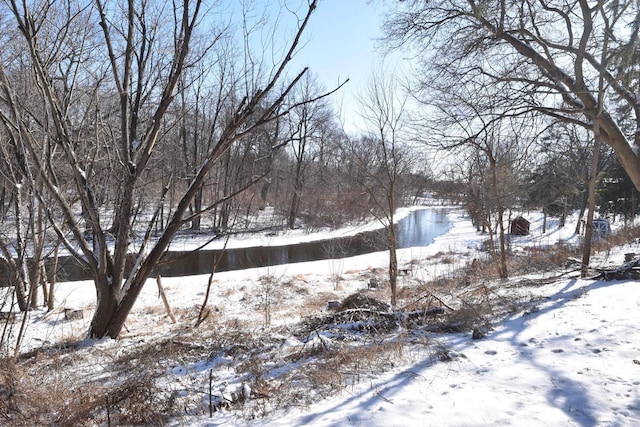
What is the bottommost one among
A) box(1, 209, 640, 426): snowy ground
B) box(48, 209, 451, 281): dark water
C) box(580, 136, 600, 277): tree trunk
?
box(48, 209, 451, 281): dark water

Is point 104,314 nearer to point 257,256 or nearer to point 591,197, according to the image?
point 591,197

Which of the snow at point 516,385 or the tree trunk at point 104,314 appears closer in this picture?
the snow at point 516,385

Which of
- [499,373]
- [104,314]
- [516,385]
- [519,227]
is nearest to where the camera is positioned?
[516,385]

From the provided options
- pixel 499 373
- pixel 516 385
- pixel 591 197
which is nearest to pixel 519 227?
pixel 591 197

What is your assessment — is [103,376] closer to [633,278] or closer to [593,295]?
[593,295]

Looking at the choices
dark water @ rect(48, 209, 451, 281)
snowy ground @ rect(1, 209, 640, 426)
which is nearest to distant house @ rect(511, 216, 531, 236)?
dark water @ rect(48, 209, 451, 281)

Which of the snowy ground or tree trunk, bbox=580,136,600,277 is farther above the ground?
tree trunk, bbox=580,136,600,277

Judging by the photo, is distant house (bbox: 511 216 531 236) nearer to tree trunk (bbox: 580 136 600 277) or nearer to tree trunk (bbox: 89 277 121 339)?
tree trunk (bbox: 580 136 600 277)

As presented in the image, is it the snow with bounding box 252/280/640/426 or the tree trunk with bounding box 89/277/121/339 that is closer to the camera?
the snow with bounding box 252/280/640/426

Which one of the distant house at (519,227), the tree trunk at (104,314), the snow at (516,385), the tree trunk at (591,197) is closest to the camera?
the snow at (516,385)

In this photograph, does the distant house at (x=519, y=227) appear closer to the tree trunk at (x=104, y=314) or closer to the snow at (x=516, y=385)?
the snow at (x=516, y=385)

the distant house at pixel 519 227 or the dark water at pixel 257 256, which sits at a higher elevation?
the distant house at pixel 519 227

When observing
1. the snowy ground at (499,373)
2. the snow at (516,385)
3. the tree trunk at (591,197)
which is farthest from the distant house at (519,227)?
the snow at (516,385)

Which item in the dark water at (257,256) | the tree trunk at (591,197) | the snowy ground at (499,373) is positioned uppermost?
the tree trunk at (591,197)
